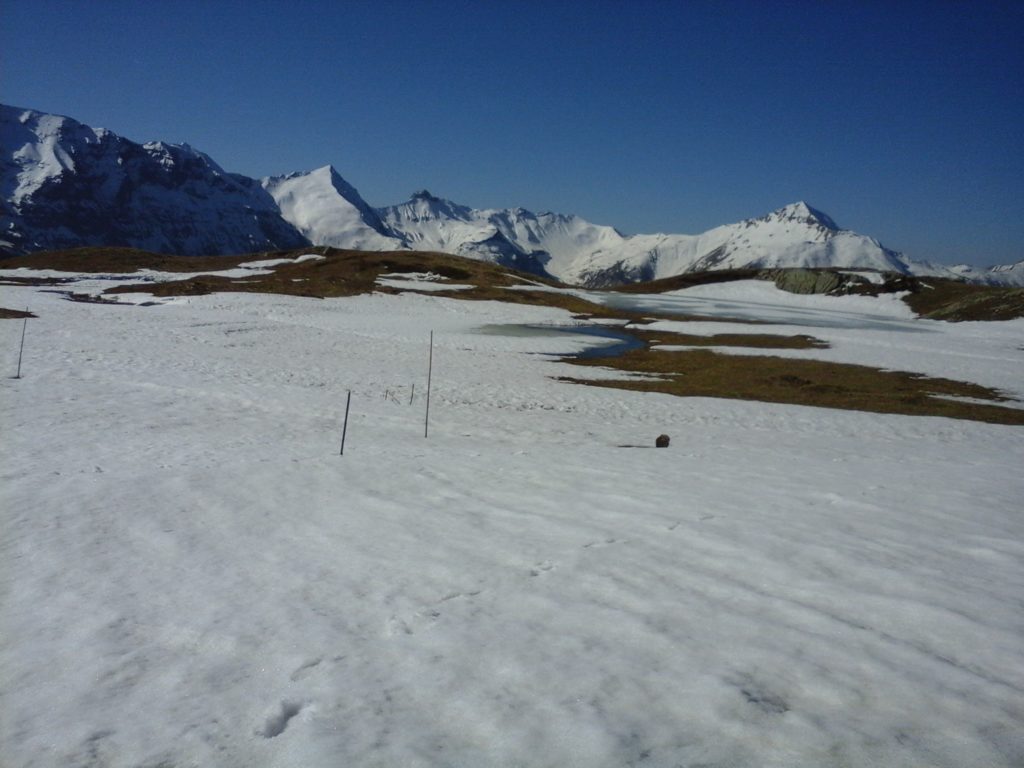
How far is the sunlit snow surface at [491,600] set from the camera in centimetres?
425

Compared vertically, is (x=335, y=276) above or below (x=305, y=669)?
above

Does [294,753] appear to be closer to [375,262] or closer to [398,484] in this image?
[398,484]

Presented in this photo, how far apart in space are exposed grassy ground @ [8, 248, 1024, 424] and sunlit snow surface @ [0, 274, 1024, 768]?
11.9m

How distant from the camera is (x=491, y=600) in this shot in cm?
→ 635

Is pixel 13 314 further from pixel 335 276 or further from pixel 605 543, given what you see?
pixel 335 276

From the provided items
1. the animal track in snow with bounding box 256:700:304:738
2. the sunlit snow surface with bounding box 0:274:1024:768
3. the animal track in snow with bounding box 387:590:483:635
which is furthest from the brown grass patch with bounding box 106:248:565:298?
the animal track in snow with bounding box 256:700:304:738

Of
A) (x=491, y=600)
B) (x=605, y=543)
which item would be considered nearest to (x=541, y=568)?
(x=491, y=600)

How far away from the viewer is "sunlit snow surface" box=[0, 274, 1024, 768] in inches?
167

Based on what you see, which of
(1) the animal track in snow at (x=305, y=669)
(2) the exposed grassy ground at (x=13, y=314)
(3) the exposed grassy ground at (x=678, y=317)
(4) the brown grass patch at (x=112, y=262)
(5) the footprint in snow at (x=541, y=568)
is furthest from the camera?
(4) the brown grass patch at (x=112, y=262)

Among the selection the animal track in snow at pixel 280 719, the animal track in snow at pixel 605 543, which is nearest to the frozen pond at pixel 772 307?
the animal track in snow at pixel 605 543

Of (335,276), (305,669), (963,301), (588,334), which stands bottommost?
(305,669)

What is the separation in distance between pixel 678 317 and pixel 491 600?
67.1 metres

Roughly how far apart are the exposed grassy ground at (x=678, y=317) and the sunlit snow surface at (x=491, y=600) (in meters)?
11.9

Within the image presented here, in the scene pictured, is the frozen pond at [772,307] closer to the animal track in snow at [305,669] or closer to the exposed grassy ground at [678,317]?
the exposed grassy ground at [678,317]
